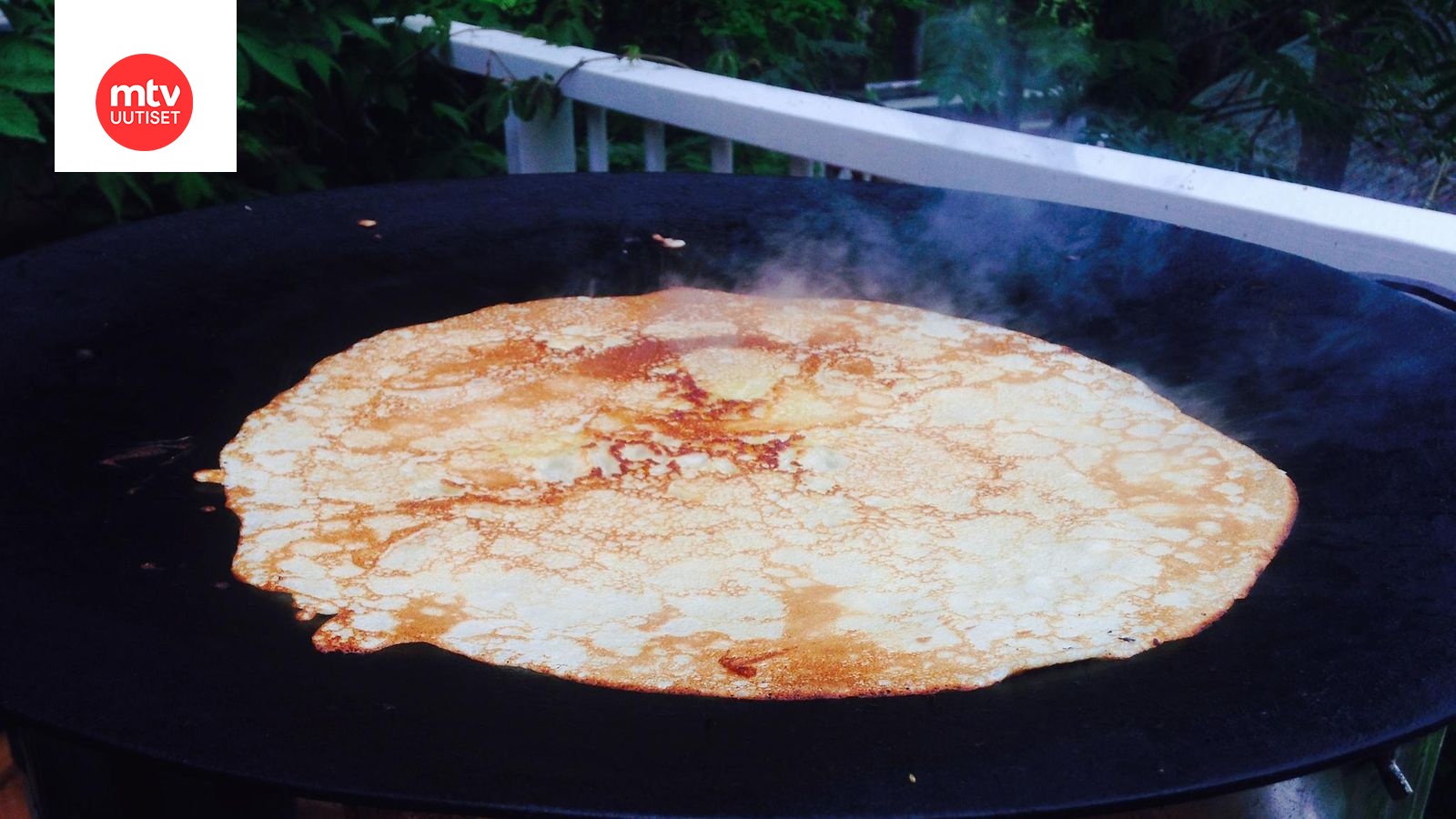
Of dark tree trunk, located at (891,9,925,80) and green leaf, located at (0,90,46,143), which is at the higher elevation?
dark tree trunk, located at (891,9,925,80)

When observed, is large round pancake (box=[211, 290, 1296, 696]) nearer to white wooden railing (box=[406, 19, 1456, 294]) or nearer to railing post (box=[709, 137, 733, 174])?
white wooden railing (box=[406, 19, 1456, 294])

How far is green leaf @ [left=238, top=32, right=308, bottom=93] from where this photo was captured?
2754 millimetres

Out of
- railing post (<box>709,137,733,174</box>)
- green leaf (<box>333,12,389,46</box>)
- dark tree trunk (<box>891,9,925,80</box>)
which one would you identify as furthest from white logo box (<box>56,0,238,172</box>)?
dark tree trunk (<box>891,9,925,80</box>)

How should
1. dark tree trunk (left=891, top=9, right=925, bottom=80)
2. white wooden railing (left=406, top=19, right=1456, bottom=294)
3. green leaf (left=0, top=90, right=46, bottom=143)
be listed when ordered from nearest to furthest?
white wooden railing (left=406, top=19, right=1456, bottom=294) < green leaf (left=0, top=90, right=46, bottom=143) < dark tree trunk (left=891, top=9, right=925, bottom=80)

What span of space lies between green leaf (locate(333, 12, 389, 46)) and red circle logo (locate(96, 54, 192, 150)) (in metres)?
0.42

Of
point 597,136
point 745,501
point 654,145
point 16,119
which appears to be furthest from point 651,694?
point 597,136

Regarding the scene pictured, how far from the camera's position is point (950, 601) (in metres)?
1.08

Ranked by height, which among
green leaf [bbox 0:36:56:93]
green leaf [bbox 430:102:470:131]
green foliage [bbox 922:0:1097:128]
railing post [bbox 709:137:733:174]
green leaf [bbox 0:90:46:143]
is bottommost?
railing post [bbox 709:137:733:174]

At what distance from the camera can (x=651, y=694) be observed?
878mm

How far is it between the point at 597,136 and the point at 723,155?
47 cm

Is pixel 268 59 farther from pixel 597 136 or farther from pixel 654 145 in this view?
pixel 654 145

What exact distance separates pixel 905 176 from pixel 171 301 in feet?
4.35

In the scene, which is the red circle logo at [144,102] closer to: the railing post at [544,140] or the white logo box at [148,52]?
the white logo box at [148,52]

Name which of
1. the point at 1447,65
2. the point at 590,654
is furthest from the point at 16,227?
the point at 1447,65
